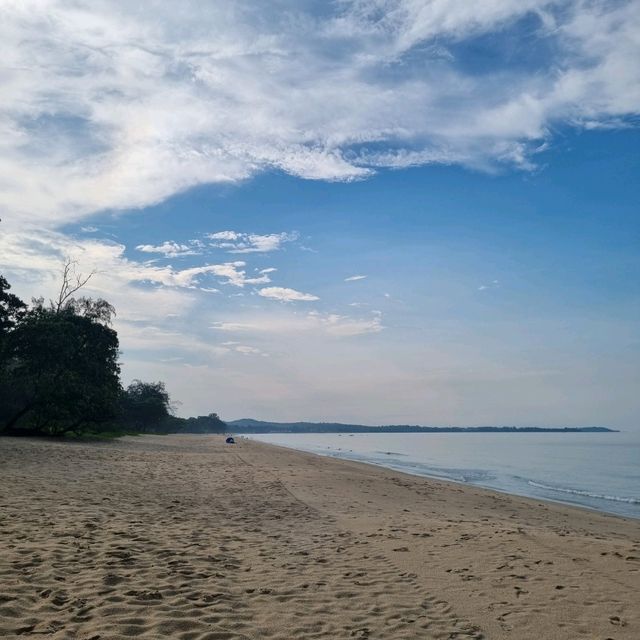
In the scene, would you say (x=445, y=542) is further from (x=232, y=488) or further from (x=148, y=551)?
(x=232, y=488)

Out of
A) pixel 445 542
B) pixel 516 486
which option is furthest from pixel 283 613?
pixel 516 486

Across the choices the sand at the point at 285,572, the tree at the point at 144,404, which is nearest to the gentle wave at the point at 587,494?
the sand at the point at 285,572

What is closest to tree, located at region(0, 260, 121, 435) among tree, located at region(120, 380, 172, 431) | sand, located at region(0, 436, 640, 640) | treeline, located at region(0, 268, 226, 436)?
treeline, located at region(0, 268, 226, 436)

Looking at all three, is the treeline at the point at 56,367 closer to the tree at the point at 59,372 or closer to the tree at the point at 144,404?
the tree at the point at 59,372

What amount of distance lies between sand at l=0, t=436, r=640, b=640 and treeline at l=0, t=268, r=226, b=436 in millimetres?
28291

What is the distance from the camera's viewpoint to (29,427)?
44.9 meters

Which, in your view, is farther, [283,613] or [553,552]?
[553,552]

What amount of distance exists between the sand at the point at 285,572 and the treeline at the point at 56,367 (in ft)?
92.8

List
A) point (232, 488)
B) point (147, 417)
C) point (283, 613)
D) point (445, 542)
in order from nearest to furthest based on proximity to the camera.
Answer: point (283, 613) < point (445, 542) < point (232, 488) < point (147, 417)

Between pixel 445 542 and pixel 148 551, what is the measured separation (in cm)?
533

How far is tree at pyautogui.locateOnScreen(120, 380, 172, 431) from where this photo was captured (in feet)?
327

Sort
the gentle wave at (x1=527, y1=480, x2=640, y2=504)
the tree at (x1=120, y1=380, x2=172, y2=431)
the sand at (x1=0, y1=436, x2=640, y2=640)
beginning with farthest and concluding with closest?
the tree at (x1=120, y1=380, x2=172, y2=431)
the gentle wave at (x1=527, y1=480, x2=640, y2=504)
the sand at (x1=0, y1=436, x2=640, y2=640)

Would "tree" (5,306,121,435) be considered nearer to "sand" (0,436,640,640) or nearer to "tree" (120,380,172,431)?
"sand" (0,436,640,640)

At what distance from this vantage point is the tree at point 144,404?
99688 millimetres
